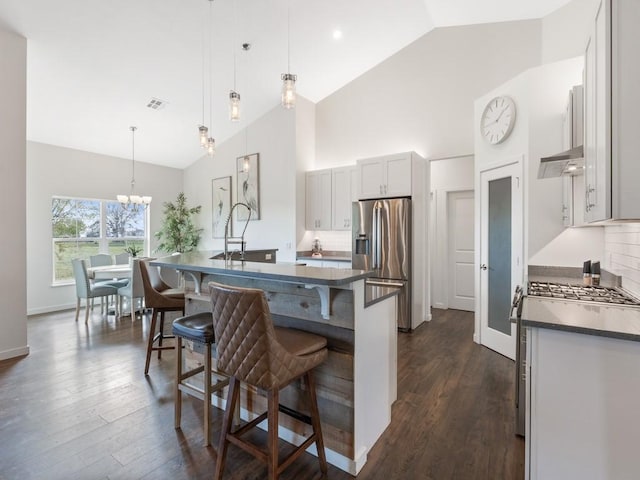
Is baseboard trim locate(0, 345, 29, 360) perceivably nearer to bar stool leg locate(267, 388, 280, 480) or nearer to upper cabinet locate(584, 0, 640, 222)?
bar stool leg locate(267, 388, 280, 480)

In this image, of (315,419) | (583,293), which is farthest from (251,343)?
(583,293)

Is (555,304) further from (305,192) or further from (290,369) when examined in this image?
(305,192)

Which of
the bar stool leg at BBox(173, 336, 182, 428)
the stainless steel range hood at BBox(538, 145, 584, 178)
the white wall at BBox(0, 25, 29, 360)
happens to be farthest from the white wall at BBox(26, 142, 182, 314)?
the stainless steel range hood at BBox(538, 145, 584, 178)

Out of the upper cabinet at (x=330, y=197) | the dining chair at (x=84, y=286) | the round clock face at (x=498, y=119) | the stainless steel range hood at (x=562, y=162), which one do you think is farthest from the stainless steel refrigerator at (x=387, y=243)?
the dining chair at (x=84, y=286)

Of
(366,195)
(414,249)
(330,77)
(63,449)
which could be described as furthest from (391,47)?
(63,449)

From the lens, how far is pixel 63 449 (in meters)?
1.97

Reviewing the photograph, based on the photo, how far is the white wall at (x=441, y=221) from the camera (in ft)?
18.2

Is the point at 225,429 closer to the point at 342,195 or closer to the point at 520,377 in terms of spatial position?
the point at 520,377

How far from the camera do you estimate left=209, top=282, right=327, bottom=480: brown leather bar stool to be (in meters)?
1.48

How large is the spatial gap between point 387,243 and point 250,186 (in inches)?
121

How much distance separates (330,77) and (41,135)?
15.7 feet

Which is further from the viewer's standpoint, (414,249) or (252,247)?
(252,247)

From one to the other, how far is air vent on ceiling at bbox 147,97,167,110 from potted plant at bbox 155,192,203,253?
2.32 metres

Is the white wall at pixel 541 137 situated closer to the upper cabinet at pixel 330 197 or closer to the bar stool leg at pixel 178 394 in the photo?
the upper cabinet at pixel 330 197
